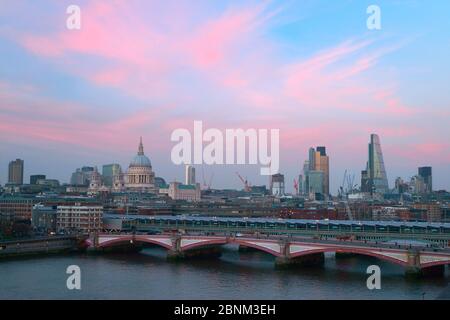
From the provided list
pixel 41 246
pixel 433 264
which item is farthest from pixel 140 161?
pixel 433 264

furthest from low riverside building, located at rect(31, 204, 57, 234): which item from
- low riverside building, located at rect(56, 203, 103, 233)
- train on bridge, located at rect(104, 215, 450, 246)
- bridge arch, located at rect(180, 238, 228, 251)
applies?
bridge arch, located at rect(180, 238, 228, 251)

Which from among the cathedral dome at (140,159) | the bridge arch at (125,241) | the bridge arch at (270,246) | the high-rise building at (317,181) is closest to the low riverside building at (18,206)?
the bridge arch at (125,241)

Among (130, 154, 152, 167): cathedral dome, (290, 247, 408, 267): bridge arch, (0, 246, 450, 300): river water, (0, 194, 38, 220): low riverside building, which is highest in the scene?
(130, 154, 152, 167): cathedral dome

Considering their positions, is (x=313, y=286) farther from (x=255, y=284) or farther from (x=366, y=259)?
(x=366, y=259)

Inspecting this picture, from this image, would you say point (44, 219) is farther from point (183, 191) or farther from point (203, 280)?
point (183, 191)

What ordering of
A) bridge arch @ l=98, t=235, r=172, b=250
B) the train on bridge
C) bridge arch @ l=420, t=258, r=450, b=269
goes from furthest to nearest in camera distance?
the train on bridge, bridge arch @ l=98, t=235, r=172, b=250, bridge arch @ l=420, t=258, r=450, b=269

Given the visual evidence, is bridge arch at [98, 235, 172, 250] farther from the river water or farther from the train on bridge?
the train on bridge

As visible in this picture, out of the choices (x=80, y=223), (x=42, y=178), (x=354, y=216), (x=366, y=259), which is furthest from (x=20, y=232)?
(x=42, y=178)
